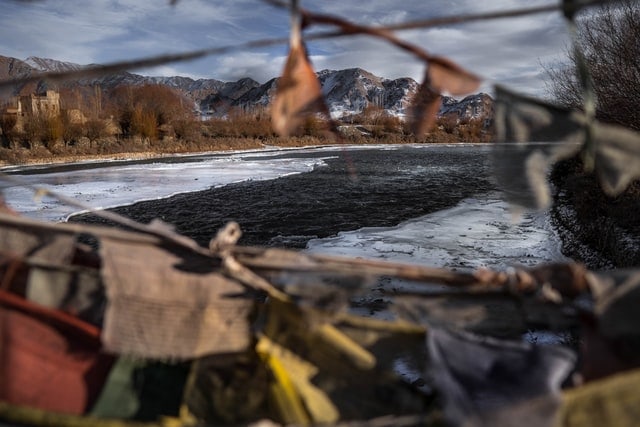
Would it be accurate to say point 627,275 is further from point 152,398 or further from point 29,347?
point 29,347

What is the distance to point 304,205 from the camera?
1172 cm

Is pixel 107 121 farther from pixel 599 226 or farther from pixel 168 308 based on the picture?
pixel 168 308

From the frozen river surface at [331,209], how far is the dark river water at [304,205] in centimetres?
3

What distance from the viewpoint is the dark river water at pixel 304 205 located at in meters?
9.12

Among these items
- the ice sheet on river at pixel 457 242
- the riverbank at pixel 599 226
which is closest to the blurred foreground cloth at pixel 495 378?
the ice sheet on river at pixel 457 242

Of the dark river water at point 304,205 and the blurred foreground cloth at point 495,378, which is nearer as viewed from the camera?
the blurred foreground cloth at point 495,378

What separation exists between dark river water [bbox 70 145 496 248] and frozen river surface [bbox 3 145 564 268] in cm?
3

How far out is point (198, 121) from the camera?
3856 cm

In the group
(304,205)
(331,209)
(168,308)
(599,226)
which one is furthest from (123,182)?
(168,308)

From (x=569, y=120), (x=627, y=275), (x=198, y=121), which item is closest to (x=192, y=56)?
(x=569, y=120)

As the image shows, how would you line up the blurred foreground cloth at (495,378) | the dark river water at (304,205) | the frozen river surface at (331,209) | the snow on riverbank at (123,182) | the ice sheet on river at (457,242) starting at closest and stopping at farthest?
1. the blurred foreground cloth at (495,378)
2. the ice sheet on river at (457,242)
3. the frozen river surface at (331,209)
4. the dark river water at (304,205)
5. the snow on riverbank at (123,182)

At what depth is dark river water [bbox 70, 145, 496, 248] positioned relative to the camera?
9.12 metres

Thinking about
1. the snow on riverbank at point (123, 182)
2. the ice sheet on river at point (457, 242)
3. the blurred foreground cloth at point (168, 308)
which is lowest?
the ice sheet on river at point (457, 242)

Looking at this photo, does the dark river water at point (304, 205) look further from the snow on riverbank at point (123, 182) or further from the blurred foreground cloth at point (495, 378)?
the blurred foreground cloth at point (495, 378)
